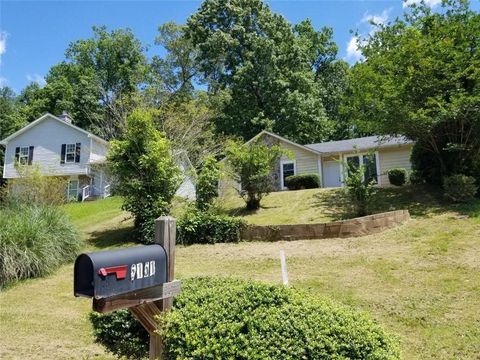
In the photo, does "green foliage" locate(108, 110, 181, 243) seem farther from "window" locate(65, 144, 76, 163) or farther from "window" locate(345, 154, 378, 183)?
"window" locate(65, 144, 76, 163)

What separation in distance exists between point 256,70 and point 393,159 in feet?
45.5

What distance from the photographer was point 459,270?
778 centimetres

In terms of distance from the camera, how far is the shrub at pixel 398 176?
68.0 feet

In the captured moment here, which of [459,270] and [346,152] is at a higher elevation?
[346,152]

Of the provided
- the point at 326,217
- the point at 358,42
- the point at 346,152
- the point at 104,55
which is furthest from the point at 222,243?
the point at 104,55

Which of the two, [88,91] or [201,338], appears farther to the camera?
[88,91]

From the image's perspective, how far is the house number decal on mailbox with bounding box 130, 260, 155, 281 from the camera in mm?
3082

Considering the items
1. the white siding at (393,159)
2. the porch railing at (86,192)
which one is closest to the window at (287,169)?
the white siding at (393,159)

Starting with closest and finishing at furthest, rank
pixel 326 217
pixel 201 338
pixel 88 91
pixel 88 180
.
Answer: pixel 201 338
pixel 326 217
pixel 88 180
pixel 88 91

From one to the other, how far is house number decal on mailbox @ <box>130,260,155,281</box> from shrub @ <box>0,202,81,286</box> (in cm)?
714

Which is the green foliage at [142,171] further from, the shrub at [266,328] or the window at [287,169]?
the window at [287,169]

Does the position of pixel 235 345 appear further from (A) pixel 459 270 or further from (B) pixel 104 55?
(B) pixel 104 55

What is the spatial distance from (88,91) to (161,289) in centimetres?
3831

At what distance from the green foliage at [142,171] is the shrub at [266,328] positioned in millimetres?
9735
